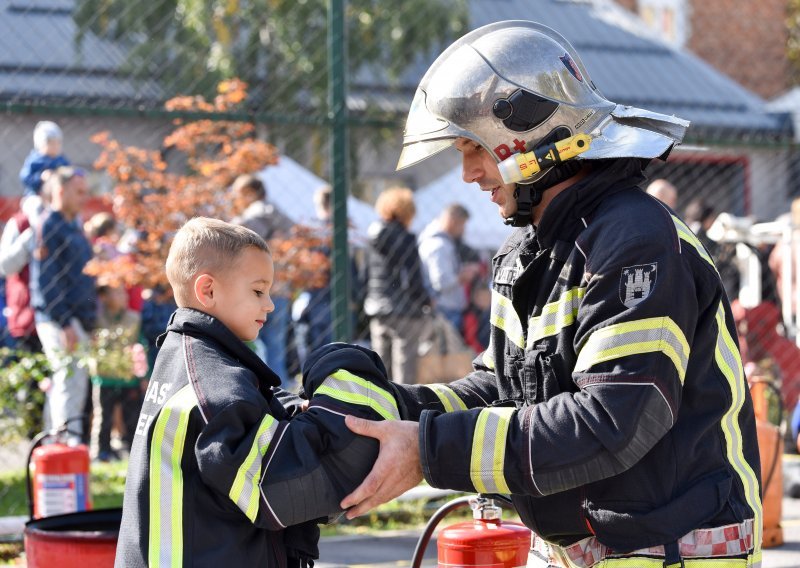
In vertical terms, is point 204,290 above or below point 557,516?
above

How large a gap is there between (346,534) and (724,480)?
410 centimetres

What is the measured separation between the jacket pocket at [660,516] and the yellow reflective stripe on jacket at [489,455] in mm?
217

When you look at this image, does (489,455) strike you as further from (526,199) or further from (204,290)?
(204,290)

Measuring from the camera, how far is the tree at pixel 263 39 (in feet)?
28.9

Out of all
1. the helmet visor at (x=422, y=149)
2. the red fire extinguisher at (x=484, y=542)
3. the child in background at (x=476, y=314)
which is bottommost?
the red fire extinguisher at (x=484, y=542)

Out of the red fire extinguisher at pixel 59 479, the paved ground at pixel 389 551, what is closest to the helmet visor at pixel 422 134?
the red fire extinguisher at pixel 59 479

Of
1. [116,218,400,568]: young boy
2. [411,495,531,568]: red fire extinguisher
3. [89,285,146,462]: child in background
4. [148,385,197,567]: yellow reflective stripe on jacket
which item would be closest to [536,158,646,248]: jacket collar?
[116,218,400,568]: young boy

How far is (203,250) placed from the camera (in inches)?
110

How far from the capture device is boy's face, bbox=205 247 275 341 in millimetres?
2801

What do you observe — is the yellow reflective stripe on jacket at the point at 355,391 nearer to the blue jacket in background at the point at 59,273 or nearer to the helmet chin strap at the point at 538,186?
the helmet chin strap at the point at 538,186

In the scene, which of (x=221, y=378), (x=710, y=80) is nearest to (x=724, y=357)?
(x=221, y=378)

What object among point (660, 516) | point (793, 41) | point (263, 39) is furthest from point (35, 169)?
point (793, 41)

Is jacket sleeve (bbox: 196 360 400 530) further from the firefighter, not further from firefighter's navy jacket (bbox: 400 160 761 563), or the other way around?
firefighter's navy jacket (bbox: 400 160 761 563)

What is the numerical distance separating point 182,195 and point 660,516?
615 cm
